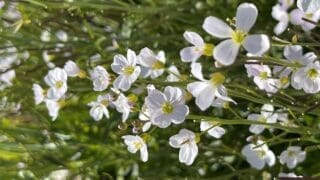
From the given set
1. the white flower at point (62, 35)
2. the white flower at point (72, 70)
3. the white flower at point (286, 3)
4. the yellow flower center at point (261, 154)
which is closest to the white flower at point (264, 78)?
the yellow flower center at point (261, 154)

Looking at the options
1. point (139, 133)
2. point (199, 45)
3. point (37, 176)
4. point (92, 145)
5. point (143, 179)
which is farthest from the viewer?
point (92, 145)

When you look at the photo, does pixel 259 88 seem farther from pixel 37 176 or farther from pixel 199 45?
pixel 37 176

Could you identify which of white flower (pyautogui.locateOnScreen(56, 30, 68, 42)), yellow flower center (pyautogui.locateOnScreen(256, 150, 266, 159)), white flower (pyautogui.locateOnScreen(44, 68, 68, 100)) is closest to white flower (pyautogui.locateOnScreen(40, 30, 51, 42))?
white flower (pyautogui.locateOnScreen(56, 30, 68, 42))

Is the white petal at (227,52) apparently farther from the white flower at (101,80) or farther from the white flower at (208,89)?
the white flower at (101,80)

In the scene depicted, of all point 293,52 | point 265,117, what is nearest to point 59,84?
point 265,117

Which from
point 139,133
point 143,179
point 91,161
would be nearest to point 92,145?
point 91,161

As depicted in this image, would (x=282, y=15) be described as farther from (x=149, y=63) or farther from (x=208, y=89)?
(x=208, y=89)

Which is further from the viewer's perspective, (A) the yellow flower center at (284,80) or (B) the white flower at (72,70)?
(B) the white flower at (72,70)
